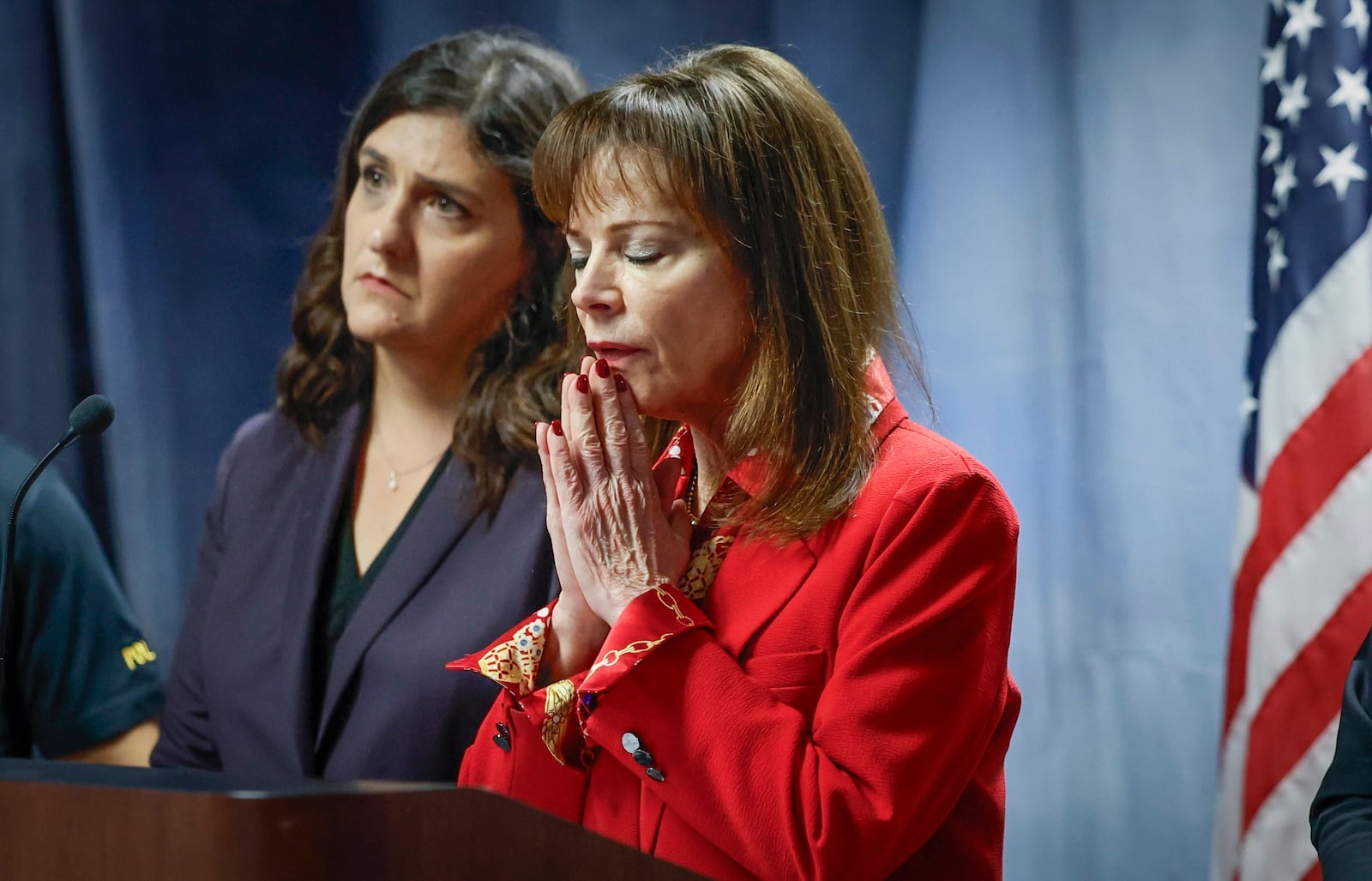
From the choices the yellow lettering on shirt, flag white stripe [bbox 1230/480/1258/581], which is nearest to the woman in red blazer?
flag white stripe [bbox 1230/480/1258/581]

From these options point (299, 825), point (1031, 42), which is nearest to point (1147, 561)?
point (1031, 42)

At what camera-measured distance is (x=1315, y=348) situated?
7.27 feet

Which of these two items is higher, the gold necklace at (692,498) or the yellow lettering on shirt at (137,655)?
the gold necklace at (692,498)

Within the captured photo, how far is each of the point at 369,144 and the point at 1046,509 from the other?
1.32m

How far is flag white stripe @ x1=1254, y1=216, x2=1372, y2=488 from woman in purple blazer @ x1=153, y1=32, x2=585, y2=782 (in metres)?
1.15

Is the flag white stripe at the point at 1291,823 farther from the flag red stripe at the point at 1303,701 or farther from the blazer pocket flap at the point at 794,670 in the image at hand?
the blazer pocket flap at the point at 794,670

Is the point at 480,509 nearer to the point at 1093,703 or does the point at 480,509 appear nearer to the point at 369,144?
the point at 369,144

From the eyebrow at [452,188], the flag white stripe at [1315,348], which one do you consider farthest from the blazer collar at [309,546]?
the flag white stripe at [1315,348]

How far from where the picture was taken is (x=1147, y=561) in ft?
Answer: 7.98

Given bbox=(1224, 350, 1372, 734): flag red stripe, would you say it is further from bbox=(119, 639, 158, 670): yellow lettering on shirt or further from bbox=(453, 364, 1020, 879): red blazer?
bbox=(119, 639, 158, 670): yellow lettering on shirt

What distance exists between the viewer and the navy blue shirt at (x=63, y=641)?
2.28 meters

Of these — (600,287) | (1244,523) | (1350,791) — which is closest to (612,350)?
(600,287)

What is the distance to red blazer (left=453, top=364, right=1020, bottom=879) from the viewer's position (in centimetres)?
139

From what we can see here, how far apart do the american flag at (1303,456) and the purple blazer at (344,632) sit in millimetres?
1141
